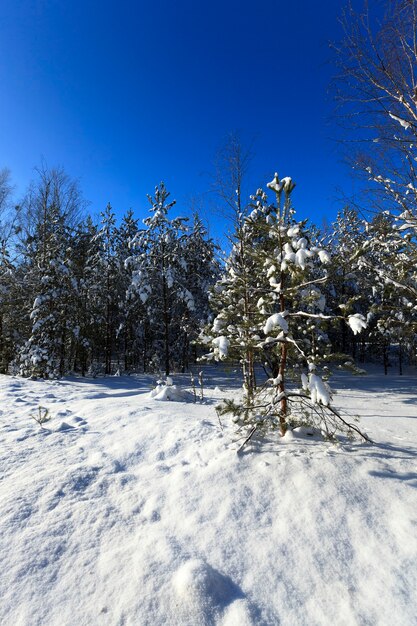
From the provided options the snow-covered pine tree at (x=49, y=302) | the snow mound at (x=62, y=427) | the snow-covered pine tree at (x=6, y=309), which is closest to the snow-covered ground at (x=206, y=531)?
the snow mound at (x=62, y=427)

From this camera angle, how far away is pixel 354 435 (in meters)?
4.18

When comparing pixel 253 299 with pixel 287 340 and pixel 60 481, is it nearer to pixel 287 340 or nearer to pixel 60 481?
pixel 287 340

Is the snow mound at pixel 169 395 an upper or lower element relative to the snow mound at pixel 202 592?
upper

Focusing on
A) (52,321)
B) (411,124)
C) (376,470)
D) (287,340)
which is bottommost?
(376,470)

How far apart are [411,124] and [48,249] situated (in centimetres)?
1318

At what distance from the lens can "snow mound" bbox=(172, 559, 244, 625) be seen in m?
2.02

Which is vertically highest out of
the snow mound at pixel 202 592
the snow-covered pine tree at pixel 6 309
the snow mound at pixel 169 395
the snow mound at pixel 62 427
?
the snow-covered pine tree at pixel 6 309

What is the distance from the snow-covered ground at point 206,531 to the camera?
208 cm

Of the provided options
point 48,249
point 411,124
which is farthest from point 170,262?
point 411,124

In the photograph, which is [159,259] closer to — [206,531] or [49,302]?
[49,302]

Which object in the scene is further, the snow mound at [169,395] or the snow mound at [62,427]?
the snow mound at [169,395]

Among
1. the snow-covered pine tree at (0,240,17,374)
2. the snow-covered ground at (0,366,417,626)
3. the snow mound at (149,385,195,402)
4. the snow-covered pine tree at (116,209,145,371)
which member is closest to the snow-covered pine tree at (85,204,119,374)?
the snow-covered pine tree at (116,209,145,371)

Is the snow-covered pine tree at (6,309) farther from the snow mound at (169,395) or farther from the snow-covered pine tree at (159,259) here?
the snow mound at (169,395)

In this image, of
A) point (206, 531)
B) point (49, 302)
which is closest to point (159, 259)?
point (49, 302)
